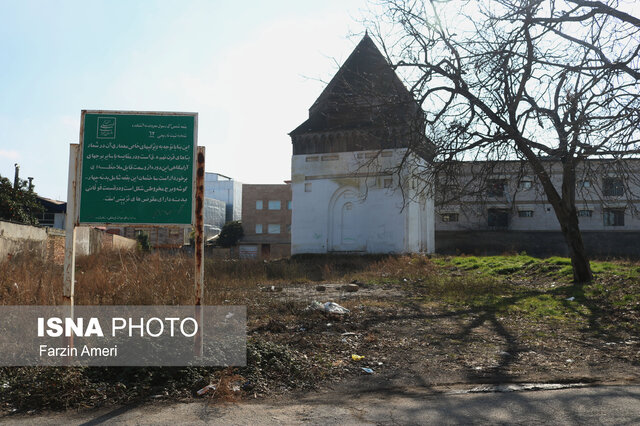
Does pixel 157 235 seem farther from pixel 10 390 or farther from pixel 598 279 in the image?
pixel 10 390

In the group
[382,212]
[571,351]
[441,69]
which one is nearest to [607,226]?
[382,212]

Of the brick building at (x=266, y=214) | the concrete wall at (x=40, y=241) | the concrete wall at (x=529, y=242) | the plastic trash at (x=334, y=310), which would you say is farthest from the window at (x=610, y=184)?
the brick building at (x=266, y=214)

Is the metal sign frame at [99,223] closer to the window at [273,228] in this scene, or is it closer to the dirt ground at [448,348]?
the dirt ground at [448,348]

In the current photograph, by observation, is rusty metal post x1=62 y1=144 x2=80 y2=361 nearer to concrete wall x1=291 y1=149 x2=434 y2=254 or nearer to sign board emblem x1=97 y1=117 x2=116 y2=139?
sign board emblem x1=97 y1=117 x2=116 y2=139

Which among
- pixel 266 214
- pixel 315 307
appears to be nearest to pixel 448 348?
pixel 315 307

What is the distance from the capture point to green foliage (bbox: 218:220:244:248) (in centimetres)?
6006

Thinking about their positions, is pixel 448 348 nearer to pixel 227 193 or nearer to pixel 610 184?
pixel 610 184

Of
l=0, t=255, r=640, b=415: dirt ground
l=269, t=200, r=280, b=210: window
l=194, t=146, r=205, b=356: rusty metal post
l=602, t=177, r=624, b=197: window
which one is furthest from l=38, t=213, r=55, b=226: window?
l=194, t=146, r=205, b=356: rusty metal post

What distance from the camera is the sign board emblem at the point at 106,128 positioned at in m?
5.43

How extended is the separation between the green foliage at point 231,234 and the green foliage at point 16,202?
29.6 metres

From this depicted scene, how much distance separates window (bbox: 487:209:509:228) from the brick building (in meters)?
23.6

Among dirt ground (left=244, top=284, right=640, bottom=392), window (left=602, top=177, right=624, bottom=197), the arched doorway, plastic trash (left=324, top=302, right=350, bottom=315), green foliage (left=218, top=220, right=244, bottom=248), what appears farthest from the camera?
green foliage (left=218, top=220, right=244, bottom=248)

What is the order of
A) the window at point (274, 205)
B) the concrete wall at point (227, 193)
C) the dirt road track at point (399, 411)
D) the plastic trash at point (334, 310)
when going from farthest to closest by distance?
the concrete wall at point (227, 193), the window at point (274, 205), the plastic trash at point (334, 310), the dirt road track at point (399, 411)

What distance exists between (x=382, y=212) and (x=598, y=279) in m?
20.8
